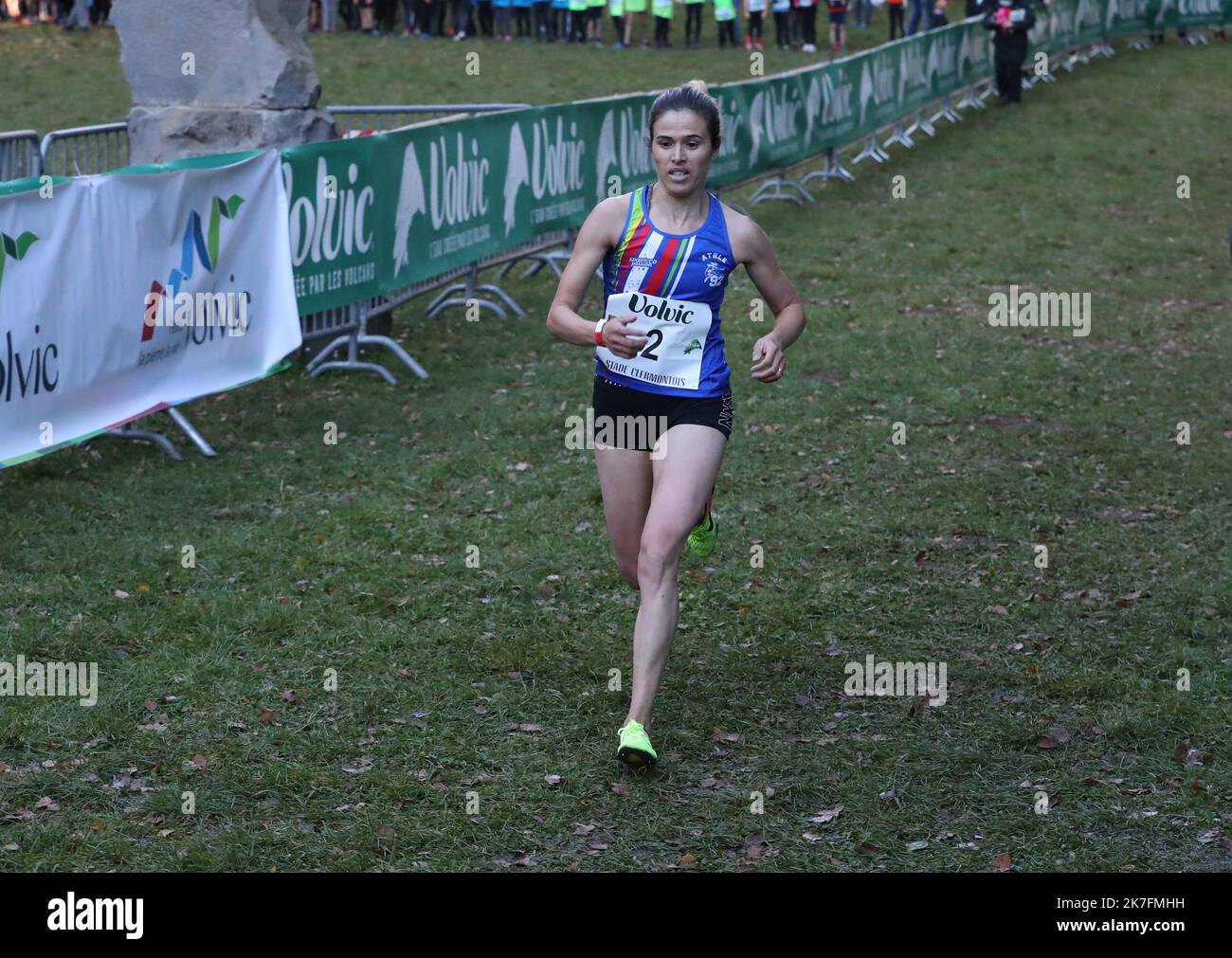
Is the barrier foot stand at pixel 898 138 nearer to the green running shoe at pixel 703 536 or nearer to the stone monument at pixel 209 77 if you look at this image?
the stone monument at pixel 209 77

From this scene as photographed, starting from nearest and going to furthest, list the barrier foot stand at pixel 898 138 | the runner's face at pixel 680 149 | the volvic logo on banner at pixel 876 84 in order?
the runner's face at pixel 680 149 < the volvic logo on banner at pixel 876 84 < the barrier foot stand at pixel 898 138

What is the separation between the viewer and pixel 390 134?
11.6 metres

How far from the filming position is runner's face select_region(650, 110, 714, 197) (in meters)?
5.42

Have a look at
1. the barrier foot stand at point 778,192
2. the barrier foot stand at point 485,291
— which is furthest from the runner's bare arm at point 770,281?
the barrier foot stand at point 778,192

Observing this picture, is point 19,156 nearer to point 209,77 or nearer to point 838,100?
point 209,77

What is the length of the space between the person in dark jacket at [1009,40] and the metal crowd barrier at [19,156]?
1837 centimetres

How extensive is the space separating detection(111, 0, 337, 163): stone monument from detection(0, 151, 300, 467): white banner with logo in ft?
5.09

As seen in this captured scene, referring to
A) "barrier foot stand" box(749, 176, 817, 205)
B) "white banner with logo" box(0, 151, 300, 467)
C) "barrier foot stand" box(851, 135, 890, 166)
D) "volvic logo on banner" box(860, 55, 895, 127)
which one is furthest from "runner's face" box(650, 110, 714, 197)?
"barrier foot stand" box(851, 135, 890, 166)

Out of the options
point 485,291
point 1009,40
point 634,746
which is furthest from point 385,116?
point 1009,40

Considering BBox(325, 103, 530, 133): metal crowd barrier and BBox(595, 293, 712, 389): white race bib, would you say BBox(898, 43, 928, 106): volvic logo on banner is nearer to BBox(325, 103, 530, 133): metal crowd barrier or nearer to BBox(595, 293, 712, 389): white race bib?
BBox(325, 103, 530, 133): metal crowd barrier

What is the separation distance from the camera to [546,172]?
1424 centimetres

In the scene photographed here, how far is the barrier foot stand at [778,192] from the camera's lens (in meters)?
19.5

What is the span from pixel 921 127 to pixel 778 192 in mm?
6240
